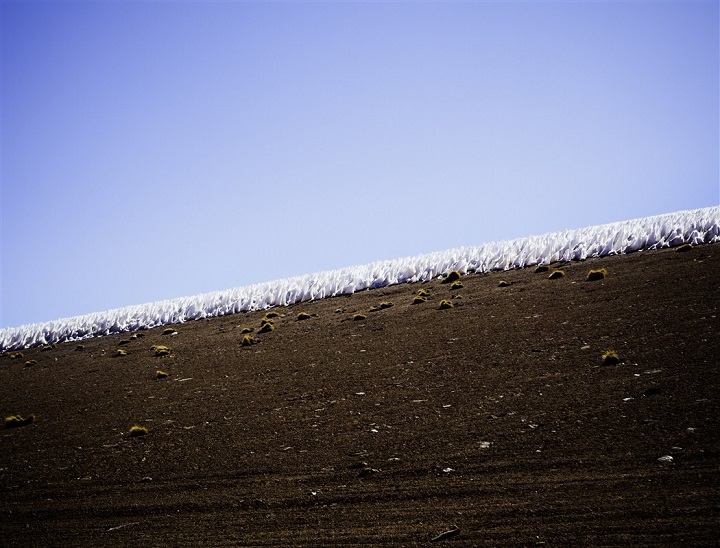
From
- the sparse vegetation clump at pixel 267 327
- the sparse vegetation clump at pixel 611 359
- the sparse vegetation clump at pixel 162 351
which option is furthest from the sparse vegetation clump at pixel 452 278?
the sparse vegetation clump at pixel 611 359

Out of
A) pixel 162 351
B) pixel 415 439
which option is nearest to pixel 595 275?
pixel 415 439

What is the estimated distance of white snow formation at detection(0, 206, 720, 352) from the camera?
2225 cm

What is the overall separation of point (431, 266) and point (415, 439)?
1978 cm

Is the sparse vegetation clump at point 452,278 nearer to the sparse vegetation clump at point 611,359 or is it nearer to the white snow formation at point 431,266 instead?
the white snow formation at point 431,266

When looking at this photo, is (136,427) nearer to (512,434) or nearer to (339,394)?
(339,394)

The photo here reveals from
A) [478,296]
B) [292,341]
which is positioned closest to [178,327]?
[292,341]

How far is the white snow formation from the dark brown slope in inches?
251

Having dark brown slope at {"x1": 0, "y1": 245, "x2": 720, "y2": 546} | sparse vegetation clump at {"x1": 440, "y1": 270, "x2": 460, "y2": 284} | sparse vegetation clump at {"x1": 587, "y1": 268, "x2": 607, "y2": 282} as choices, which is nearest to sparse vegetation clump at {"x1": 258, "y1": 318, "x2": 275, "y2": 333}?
dark brown slope at {"x1": 0, "y1": 245, "x2": 720, "y2": 546}

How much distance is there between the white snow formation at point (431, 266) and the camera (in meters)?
22.2

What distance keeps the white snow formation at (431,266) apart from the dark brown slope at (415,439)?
6.37m

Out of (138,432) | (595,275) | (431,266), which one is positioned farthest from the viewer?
(431,266)

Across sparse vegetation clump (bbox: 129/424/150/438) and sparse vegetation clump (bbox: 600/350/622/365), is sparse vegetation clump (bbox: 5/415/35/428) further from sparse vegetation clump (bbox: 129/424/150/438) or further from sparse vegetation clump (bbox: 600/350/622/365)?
sparse vegetation clump (bbox: 600/350/622/365)

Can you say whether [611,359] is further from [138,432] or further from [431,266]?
[431,266]

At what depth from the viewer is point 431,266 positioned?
88.5 ft
